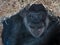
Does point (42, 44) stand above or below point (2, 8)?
below

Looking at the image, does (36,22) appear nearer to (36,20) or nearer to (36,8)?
(36,20)

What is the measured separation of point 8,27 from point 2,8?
5.68ft

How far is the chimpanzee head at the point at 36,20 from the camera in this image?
462cm

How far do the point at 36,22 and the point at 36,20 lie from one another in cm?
2

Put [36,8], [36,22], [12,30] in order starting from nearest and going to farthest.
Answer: [36,22]
[36,8]
[12,30]

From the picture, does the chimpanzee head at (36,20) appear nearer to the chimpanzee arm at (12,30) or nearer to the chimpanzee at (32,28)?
the chimpanzee at (32,28)

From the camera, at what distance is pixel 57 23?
4.88m

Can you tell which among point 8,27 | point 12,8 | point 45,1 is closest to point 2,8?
point 12,8

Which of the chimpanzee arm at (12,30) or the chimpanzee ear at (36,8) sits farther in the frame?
the chimpanzee arm at (12,30)

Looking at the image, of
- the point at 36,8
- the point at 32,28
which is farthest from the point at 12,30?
the point at 36,8

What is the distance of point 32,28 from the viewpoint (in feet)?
15.4

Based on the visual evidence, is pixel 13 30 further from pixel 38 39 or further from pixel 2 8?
pixel 2 8

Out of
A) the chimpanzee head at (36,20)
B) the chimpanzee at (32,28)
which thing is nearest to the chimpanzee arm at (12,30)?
the chimpanzee at (32,28)

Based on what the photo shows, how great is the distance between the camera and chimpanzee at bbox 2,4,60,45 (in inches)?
184
